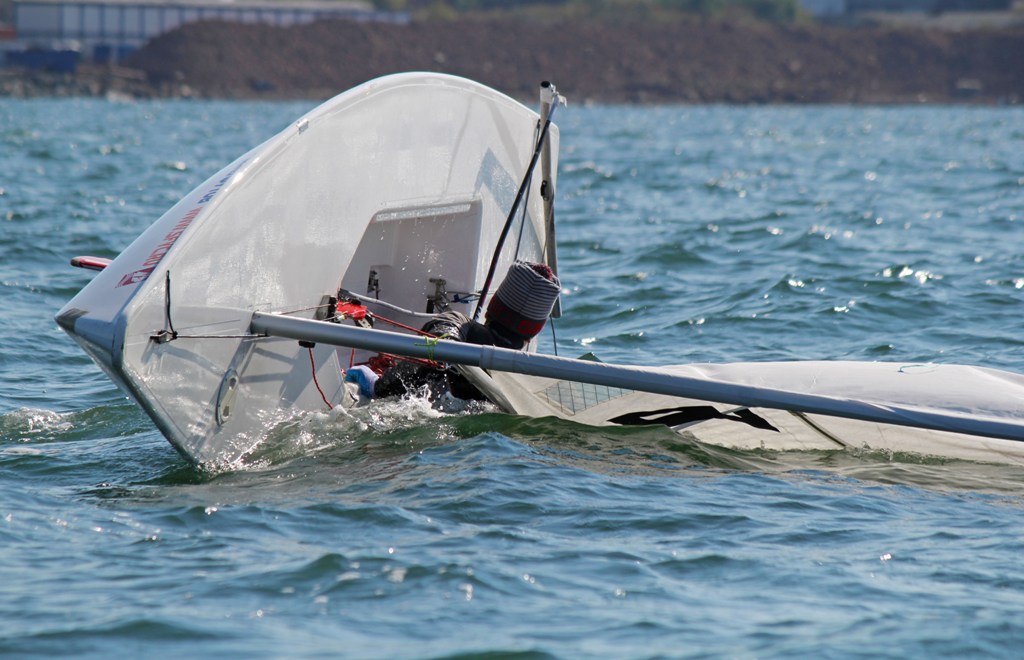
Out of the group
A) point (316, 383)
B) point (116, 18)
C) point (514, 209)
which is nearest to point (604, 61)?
point (116, 18)

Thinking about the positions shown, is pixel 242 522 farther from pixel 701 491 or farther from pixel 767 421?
pixel 767 421

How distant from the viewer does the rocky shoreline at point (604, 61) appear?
6644cm

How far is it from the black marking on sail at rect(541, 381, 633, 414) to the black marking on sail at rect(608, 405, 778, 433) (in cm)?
11

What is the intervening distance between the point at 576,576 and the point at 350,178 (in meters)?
2.29

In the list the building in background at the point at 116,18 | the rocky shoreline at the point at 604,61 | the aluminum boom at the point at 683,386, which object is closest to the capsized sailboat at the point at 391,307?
the aluminum boom at the point at 683,386

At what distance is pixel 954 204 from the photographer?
15.0m

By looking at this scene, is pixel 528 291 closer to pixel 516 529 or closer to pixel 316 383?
pixel 316 383

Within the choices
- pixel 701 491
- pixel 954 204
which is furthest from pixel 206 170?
pixel 701 491

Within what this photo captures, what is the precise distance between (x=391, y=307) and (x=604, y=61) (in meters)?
66.2

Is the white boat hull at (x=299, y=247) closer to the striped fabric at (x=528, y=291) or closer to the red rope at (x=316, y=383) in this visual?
the red rope at (x=316, y=383)

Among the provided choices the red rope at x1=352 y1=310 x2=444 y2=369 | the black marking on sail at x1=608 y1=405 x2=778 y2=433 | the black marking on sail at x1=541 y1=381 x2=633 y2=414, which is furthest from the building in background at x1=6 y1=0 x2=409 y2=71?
the black marking on sail at x1=608 y1=405 x2=778 y2=433

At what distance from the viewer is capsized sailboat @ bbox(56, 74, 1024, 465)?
14.7 feet

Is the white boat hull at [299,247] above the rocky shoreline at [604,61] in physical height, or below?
below

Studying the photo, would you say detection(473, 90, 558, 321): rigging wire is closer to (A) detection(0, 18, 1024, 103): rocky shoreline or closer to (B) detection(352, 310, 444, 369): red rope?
(B) detection(352, 310, 444, 369): red rope
